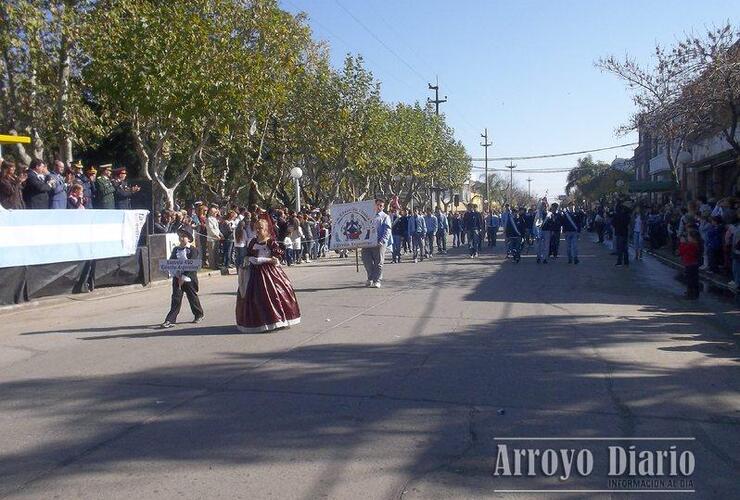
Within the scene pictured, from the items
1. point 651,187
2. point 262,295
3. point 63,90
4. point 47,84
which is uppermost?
point 47,84

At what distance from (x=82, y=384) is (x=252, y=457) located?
122 inches

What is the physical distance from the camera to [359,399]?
280 inches

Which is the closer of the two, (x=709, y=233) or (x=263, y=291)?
(x=263, y=291)

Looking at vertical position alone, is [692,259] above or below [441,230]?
below

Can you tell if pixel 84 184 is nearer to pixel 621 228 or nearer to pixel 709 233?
pixel 621 228

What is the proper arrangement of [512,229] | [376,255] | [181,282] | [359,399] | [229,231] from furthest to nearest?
[512,229], [229,231], [376,255], [181,282], [359,399]

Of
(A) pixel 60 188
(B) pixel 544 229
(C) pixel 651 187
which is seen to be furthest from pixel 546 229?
(C) pixel 651 187

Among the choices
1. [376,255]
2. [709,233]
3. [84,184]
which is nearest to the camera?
[376,255]

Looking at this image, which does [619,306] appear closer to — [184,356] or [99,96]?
[184,356]

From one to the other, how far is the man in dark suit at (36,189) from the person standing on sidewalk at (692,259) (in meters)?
12.1

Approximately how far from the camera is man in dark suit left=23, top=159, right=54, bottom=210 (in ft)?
49.7

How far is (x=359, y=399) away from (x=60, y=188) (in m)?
10.8

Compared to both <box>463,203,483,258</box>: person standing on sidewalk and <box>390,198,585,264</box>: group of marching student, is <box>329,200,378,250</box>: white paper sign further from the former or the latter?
<box>463,203,483,258</box>: person standing on sidewalk

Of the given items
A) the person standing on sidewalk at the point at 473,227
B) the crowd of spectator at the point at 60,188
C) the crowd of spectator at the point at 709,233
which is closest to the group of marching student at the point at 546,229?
the crowd of spectator at the point at 709,233
